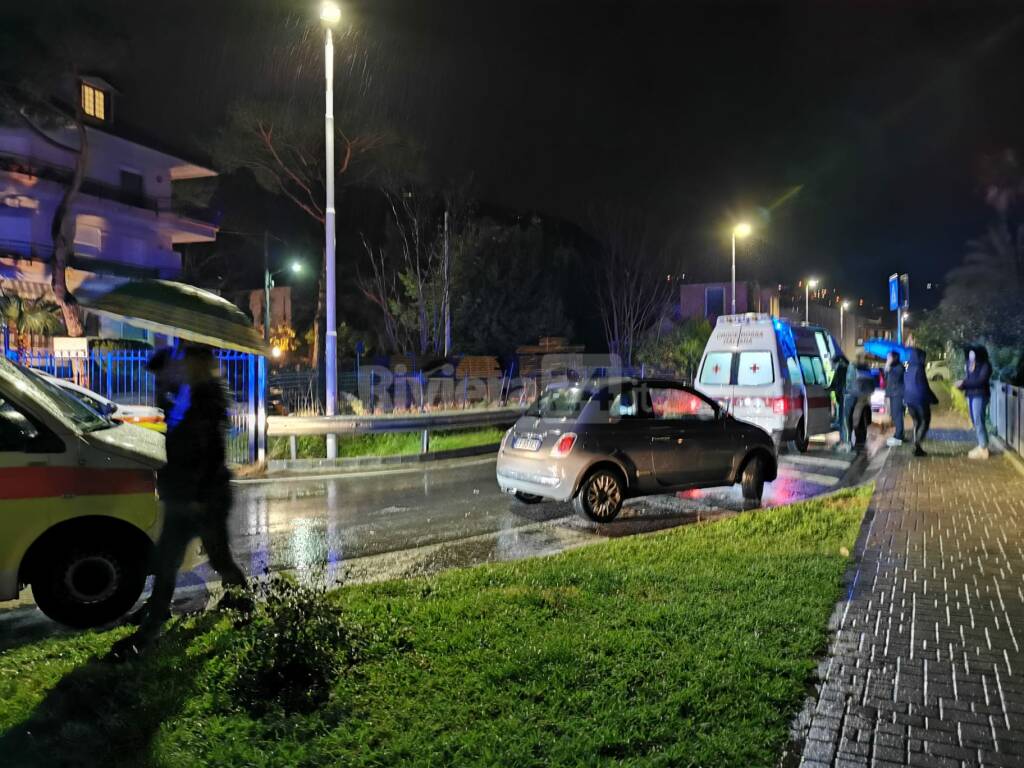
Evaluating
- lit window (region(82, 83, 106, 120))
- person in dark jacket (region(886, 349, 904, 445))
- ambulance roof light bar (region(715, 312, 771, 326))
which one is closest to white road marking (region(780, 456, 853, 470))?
person in dark jacket (region(886, 349, 904, 445))

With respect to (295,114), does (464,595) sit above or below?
below

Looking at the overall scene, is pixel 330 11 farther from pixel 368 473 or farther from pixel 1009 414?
pixel 1009 414

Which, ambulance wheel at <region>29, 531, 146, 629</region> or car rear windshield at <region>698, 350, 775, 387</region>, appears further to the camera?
car rear windshield at <region>698, 350, 775, 387</region>

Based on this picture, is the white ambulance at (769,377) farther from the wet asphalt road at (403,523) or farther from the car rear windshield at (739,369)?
the wet asphalt road at (403,523)

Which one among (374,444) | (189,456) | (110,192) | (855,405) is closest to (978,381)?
(855,405)

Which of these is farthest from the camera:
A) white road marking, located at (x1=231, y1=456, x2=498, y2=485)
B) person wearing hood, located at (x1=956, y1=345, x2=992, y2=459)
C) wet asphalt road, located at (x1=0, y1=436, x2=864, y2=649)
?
white road marking, located at (x1=231, y1=456, x2=498, y2=485)

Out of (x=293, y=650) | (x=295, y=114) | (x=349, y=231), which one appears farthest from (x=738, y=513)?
(x=349, y=231)

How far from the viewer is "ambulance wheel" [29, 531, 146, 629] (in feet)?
16.6

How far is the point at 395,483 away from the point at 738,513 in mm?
5199

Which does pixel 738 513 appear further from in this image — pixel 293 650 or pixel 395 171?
pixel 395 171

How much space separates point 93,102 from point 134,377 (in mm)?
23337

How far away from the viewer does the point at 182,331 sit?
8031 millimetres

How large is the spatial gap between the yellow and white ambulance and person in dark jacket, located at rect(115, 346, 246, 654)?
1.03 ft

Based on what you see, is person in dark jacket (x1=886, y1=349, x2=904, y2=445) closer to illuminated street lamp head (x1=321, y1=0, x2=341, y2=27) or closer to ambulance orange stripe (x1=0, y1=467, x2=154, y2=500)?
illuminated street lamp head (x1=321, y1=0, x2=341, y2=27)
